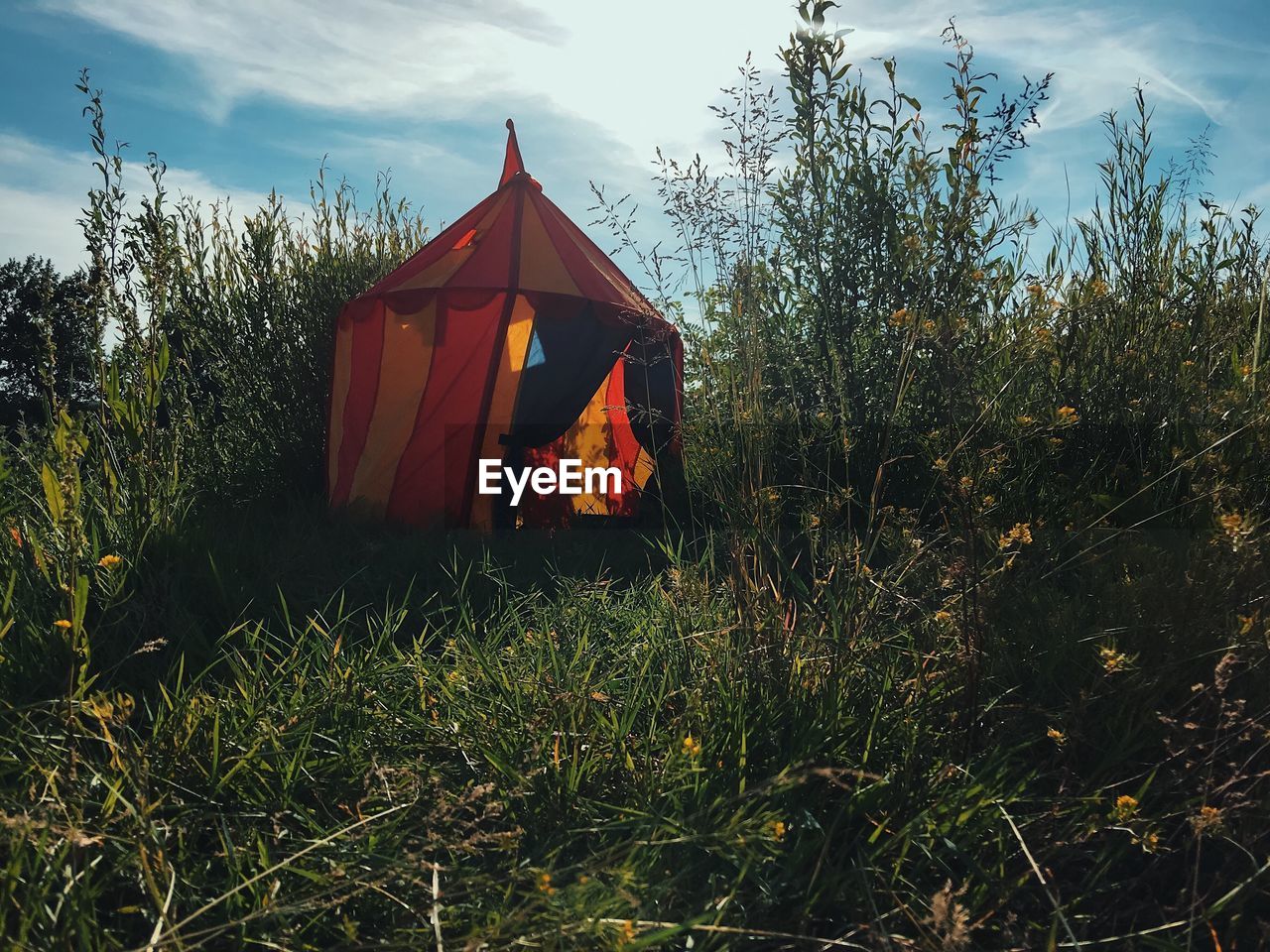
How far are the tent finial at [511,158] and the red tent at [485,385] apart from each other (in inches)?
24.2

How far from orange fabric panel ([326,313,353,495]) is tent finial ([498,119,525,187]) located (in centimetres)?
119

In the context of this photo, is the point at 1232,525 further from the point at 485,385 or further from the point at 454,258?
the point at 454,258

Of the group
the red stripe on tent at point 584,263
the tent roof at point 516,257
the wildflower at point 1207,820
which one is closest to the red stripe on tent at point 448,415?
the tent roof at point 516,257

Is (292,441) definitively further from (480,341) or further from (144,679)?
(144,679)

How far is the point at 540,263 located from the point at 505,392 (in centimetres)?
69

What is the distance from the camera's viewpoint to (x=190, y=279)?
531cm

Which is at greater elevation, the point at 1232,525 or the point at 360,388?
the point at 360,388

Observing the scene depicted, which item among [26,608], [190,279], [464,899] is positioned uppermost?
[190,279]

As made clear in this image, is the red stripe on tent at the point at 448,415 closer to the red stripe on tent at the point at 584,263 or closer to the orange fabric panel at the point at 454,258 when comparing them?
the orange fabric panel at the point at 454,258

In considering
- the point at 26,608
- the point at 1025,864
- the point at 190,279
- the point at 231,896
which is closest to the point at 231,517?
the point at 26,608

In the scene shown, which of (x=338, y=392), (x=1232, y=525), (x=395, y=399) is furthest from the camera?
(x=338, y=392)

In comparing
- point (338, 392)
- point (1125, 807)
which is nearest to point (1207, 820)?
point (1125, 807)

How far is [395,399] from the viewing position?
4.56 m

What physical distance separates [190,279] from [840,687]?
15.7ft
